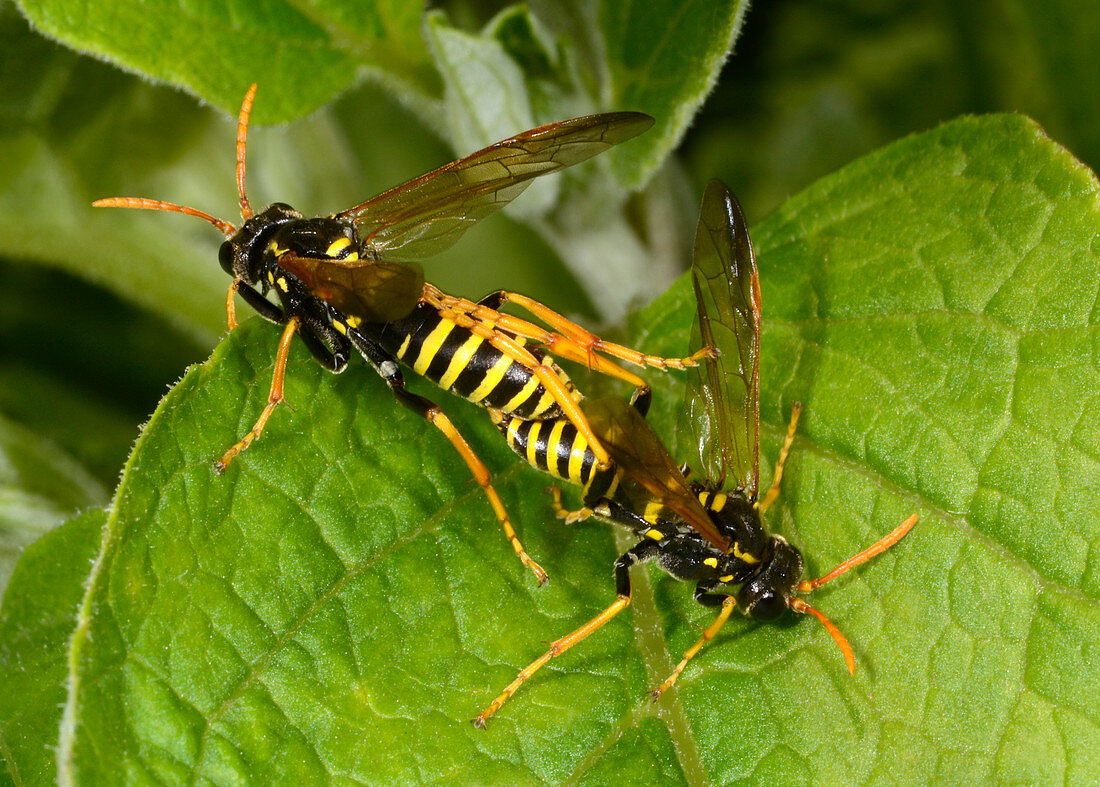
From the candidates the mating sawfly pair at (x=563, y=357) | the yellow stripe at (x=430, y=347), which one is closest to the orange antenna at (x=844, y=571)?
the mating sawfly pair at (x=563, y=357)

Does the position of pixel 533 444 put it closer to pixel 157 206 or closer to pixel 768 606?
pixel 768 606

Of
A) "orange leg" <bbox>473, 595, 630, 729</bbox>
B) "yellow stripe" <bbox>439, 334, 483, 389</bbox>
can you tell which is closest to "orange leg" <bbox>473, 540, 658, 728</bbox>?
"orange leg" <bbox>473, 595, 630, 729</bbox>

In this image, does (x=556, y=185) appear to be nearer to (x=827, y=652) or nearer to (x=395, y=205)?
(x=395, y=205)

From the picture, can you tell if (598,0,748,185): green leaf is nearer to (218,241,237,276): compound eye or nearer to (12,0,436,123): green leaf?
(12,0,436,123): green leaf

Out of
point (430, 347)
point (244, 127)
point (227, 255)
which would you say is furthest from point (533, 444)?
point (244, 127)

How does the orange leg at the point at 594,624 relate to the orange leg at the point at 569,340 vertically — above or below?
below

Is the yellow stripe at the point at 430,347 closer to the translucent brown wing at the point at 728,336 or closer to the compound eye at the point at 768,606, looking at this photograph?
the translucent brown wing at the point at 728,336

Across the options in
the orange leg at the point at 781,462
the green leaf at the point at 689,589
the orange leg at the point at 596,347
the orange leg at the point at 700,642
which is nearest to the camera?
the green leaf at the point at 689,589
